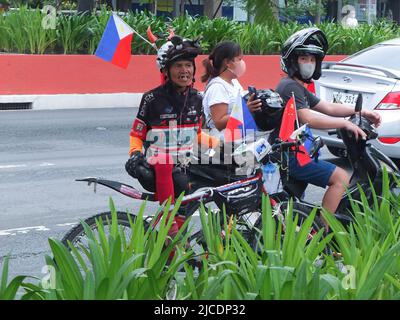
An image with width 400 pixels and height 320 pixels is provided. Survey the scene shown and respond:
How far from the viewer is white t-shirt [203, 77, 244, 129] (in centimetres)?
675

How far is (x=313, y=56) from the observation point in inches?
268

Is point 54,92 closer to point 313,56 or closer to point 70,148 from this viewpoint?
point 70,148

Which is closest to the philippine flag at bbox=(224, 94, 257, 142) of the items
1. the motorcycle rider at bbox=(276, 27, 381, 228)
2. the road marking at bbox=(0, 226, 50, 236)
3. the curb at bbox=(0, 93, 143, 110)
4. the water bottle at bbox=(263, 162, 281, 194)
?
the water bottle at bbox=(263, 162, 281, 194)

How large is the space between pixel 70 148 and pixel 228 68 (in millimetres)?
6833

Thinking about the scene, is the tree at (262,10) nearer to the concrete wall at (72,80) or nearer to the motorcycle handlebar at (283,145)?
the motorcycle handlebar at (283,145)

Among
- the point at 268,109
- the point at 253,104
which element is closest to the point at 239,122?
the point at 253,104

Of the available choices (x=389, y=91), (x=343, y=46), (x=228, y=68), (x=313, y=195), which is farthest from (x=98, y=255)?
(x=343, y=46)

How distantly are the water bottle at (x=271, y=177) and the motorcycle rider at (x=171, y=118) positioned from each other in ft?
1.40

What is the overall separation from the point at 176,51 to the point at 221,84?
0.85 m

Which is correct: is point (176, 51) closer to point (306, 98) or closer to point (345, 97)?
point (306, 98)

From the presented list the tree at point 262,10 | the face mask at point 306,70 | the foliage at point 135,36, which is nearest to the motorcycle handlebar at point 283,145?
the face mask at point 306,70

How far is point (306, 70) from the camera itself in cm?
682

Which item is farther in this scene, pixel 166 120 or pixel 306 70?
pixel 306 70

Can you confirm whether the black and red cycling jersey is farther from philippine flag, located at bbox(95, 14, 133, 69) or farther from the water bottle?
philippine flag, located at bbox(95, 14, 133, 69)
